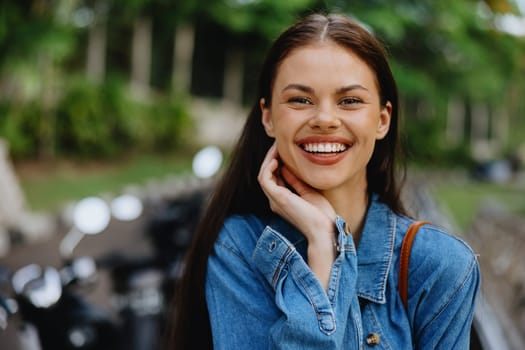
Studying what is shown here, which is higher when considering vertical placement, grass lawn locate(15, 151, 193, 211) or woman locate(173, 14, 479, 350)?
woman locate(173, 14, 479, 350)

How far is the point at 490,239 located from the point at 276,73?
4.73 meters

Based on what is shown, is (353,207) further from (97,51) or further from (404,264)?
(97,51)

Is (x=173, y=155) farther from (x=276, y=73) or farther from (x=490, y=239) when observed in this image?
(x=276, y=73)

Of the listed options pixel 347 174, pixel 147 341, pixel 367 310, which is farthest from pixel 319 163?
pixel 147 341

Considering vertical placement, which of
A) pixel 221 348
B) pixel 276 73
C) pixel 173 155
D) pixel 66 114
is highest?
pixel 276 73

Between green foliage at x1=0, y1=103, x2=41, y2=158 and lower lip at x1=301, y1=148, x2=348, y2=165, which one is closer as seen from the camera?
lower lip at x1=301, y1=148, x2=348, y2=165

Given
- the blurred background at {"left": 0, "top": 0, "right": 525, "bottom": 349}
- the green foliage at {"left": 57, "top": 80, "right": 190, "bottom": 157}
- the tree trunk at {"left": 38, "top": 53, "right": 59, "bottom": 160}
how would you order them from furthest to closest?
the green foliage at {"left": 57, "top": 80, "right": 190, "bottom": 157} → the tree trunk at {"left": 38, "top": 53, "right": 59, "bottom": 160} → the blurred background at {"left": 0, "top": 0, "right": 525, "bottom": 349}

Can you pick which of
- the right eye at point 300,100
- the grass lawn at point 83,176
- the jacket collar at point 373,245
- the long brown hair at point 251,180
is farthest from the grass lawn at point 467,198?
the right eye at point 300,100

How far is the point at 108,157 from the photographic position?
13727mm

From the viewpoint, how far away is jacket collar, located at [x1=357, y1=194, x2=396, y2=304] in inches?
57.8

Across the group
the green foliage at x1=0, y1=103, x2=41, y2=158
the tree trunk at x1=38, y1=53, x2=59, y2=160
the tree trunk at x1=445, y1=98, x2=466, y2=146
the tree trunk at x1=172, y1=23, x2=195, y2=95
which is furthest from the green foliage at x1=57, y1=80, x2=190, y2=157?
the tree trunk at x1=445, y1=98, x2=466, y2=146

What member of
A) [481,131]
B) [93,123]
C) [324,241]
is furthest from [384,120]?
[481,131]

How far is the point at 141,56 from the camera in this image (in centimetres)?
1722

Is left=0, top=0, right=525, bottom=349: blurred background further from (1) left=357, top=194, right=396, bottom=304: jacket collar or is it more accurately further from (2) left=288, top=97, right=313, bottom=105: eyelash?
(2) left=288, top=97, right=313, bottom=105: eyelash
